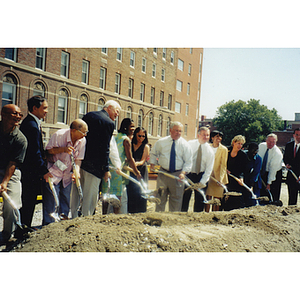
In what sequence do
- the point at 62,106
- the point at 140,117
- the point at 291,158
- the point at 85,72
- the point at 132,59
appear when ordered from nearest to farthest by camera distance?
the point at 62,106 < the point at 85,72 < the point at 132,59 < the point at 140,117 < the point at 291,158

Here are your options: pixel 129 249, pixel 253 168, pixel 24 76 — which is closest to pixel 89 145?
pixel 24 76

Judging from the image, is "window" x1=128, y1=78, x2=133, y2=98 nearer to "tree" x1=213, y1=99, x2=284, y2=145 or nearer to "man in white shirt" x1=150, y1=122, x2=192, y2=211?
"man in white shirt" x1=150, y1=122, x2=192, y2=211

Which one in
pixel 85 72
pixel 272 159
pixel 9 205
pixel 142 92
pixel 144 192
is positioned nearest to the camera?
pixel 9 205

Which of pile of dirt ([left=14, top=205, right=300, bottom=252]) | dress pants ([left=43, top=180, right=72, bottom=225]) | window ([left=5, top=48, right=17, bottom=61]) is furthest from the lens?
window ([left=5, top=48, right=17, bottom=61])

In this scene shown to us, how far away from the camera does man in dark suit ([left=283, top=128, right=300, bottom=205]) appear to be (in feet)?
18.5

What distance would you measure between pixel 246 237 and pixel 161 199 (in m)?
1.49

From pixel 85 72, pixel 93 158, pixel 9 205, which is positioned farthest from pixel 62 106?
pixel 9 205

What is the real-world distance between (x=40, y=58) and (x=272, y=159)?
14.2 feet

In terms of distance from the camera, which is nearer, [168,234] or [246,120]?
[168,234]

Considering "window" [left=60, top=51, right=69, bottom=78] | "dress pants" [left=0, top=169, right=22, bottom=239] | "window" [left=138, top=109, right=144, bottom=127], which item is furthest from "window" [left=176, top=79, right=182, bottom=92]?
"dress pants" [left=0, top=169, right=22, bottom=239]

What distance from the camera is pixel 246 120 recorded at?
5078mm

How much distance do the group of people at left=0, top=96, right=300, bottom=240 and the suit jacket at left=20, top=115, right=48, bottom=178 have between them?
0.4 inches

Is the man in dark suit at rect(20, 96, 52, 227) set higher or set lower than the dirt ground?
higher

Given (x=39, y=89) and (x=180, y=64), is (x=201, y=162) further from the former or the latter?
(x=39, y=89)
